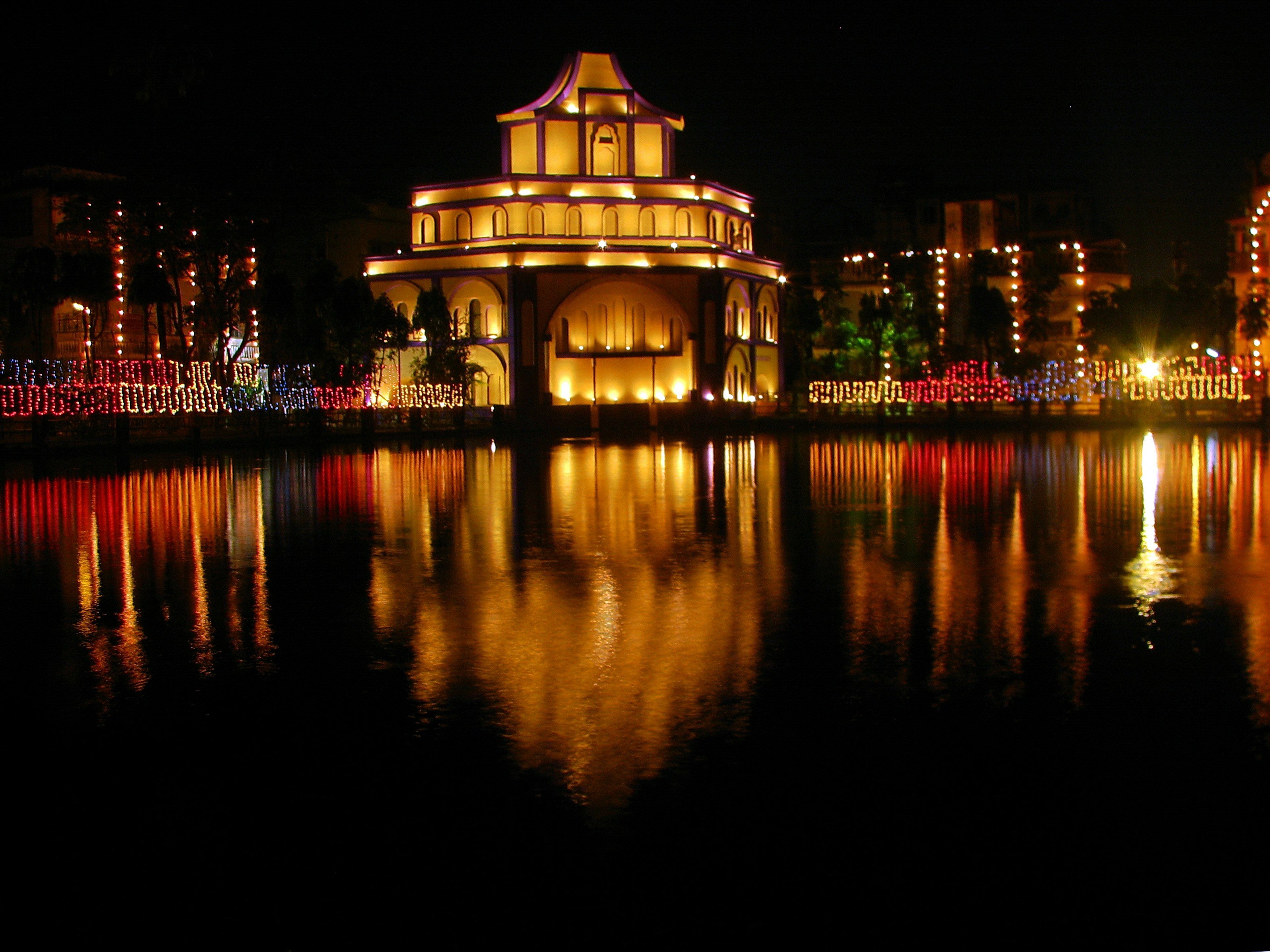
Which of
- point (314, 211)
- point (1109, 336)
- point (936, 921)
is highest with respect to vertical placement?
point (314, 211)

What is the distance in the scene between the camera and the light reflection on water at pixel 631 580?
784 centimetres

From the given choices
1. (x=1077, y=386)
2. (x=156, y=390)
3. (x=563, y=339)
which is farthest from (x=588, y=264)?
(x=156, y=390)

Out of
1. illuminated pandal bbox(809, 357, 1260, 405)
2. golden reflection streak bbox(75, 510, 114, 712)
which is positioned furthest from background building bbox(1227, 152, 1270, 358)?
golden reflection streak bbox(75, 510, 114, 712)

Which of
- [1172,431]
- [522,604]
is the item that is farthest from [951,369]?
[522,604]

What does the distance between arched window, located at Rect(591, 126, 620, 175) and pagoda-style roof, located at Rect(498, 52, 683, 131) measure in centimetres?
95

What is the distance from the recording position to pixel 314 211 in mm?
56594

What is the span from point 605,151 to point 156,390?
31003 millimetres

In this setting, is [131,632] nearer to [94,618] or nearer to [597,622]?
[94,618]

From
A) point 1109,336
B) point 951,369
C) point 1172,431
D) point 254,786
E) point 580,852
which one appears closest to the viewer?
point 580,852

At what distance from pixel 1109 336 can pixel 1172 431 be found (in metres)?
31.1

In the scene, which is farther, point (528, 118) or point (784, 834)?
point (528, 118)

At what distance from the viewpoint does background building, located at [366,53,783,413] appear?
6278cm

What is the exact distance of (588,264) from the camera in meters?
62.8

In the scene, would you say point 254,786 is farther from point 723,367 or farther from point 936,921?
point 723,367
